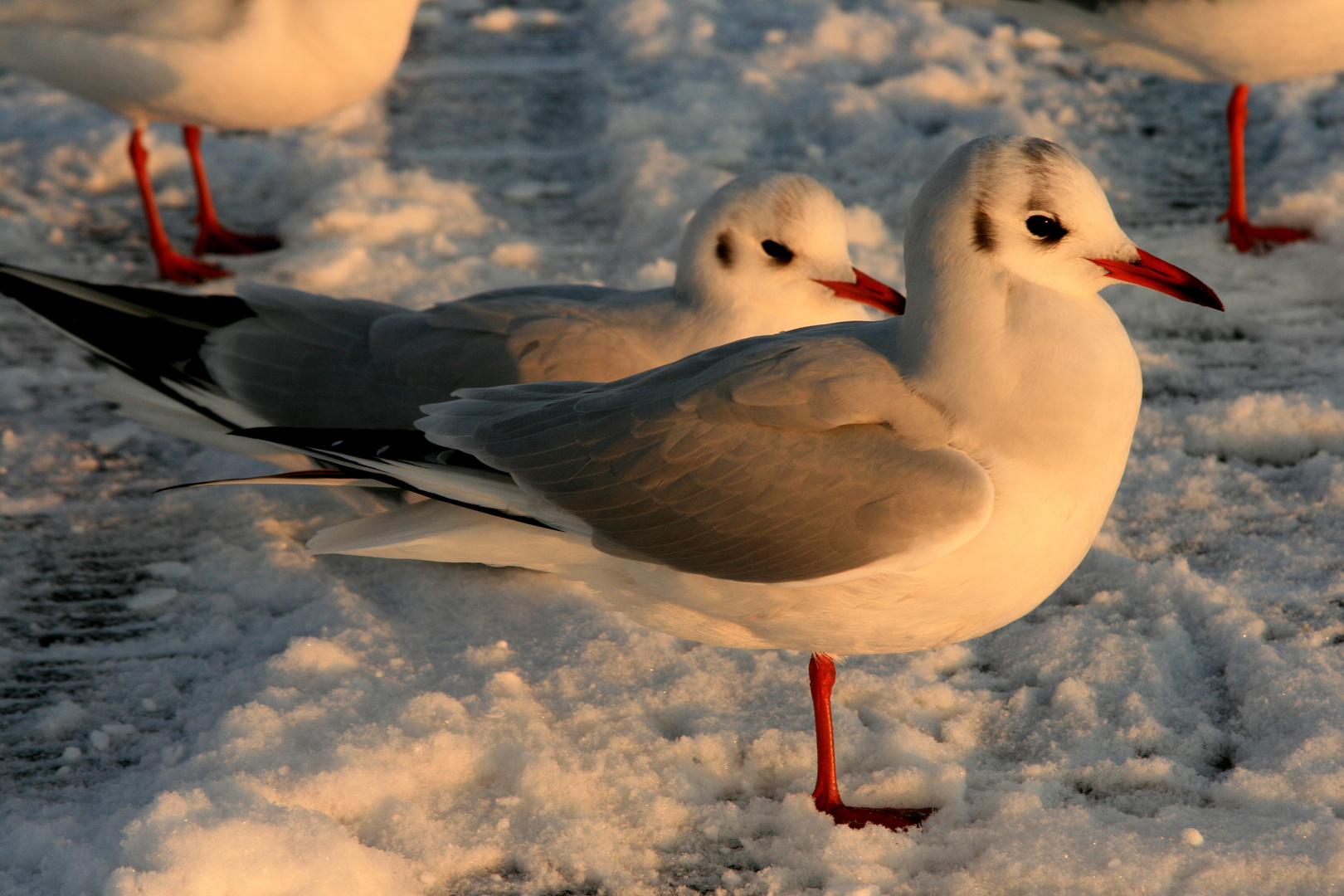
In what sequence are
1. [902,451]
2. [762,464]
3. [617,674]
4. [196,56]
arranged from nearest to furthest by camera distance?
[902,451] < [762,464] < [617,674] < [196,56]

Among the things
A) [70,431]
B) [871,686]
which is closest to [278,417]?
[70,431]

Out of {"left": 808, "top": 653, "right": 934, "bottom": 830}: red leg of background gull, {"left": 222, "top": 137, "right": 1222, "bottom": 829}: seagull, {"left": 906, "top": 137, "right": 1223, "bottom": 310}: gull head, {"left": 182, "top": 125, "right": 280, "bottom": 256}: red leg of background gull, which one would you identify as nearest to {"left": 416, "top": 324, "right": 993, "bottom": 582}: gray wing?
{"left": 222, "top": 137, "right": 1222, "bottom": 829}: seagull

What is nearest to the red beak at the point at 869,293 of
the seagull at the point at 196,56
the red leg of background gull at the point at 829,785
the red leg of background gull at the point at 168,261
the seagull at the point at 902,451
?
the seagull at the point at 902,451

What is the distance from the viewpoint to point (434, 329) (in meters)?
3.63

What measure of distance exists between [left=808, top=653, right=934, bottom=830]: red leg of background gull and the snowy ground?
0.05 metres

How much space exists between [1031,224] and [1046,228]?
3 centimetres

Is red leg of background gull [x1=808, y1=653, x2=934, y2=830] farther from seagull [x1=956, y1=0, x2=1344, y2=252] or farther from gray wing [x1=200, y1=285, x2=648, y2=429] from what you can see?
seagull [x1=956, y1=0, x2=1344, y2=252]

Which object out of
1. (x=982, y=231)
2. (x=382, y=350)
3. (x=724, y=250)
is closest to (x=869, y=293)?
(x=724, y=250)

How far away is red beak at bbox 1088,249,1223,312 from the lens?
8.11ft

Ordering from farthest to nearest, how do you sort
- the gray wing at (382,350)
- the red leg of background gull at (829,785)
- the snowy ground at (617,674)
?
1. the gray wing at (382,350)
2. the red leg of background gull at (829,785)
3. the snowy ground at (617,674)

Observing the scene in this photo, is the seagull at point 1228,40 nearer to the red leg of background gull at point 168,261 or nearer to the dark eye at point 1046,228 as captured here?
the dark eye at point 1046,228

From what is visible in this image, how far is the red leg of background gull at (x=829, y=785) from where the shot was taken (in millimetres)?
2719

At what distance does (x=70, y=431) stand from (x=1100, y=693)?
3505mm

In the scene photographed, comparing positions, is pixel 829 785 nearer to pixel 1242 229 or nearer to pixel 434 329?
pixel 434 329
